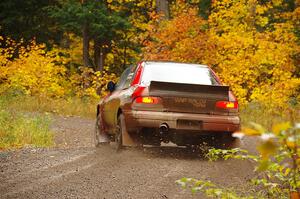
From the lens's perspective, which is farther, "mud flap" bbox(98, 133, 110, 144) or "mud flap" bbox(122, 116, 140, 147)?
"mud flap" bbox(98, 133, 110, 144)

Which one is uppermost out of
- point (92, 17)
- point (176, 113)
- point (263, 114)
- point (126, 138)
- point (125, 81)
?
point (92, 17)

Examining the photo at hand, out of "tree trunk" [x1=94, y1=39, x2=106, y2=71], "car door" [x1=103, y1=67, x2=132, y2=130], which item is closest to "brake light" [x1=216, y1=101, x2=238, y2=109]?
"car door" [x1=103, y1=67, x2=132, y2=130]

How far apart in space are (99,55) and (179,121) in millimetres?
23956

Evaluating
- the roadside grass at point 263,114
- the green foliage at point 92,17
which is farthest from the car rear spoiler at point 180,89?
the green foliage at point 92,17

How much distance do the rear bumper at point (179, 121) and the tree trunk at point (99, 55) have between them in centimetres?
2185

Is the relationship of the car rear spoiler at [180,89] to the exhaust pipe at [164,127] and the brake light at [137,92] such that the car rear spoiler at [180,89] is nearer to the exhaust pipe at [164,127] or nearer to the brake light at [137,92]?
the brake light at [137,92]

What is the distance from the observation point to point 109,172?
8367mm

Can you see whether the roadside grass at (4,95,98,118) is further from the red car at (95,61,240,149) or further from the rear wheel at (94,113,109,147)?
the red car at (95,61,240,149)

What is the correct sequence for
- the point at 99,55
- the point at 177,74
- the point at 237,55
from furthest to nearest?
the point at 99,55
the point at 237,55
the point at 177,74

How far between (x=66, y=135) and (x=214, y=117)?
21.7 ft

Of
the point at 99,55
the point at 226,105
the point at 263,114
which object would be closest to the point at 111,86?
the point at 226,105

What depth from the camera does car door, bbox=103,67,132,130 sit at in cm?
1093

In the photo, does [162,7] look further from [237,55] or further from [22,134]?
[22,134]

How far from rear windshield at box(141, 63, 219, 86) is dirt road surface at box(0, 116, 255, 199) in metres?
1.22
